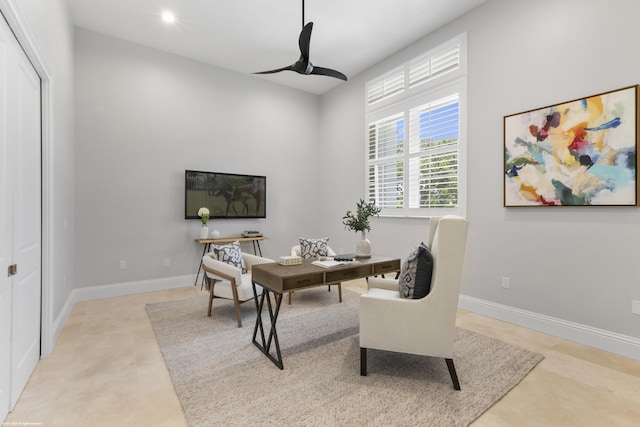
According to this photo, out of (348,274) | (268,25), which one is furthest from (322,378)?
(268,25)

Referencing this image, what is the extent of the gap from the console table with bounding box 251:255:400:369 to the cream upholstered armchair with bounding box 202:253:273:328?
45 cm

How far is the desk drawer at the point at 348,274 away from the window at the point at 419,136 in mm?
1702

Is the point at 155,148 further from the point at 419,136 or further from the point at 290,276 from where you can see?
the point at 419,136

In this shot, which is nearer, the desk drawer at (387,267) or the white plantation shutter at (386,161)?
the desk drawer at (387,267)

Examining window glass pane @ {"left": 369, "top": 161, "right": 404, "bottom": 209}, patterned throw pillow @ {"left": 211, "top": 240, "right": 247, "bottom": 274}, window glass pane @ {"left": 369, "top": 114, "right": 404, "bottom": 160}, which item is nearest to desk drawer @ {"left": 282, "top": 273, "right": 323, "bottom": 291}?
patterned throw pillow @ {"left": 211, "top": 240, "right": 247, "bottom": 274}

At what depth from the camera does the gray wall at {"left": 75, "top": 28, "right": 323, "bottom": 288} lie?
4008 millimetres

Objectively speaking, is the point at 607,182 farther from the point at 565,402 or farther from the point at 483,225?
the point at 565,402

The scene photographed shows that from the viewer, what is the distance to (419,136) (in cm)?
421

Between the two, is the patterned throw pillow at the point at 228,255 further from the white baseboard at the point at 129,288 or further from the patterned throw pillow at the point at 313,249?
the white baseboard at the point at 129,288

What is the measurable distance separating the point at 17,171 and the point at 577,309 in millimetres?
4600

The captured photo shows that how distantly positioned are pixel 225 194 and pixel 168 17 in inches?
99.3

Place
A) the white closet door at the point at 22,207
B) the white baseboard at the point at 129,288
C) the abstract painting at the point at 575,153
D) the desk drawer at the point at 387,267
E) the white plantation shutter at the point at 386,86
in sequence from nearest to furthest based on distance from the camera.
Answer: the white closet door at the point at 22,207
the abstract painting at the point at 575,153
the desk drawer at the point at 387,267
the white baseboard at the point at 129,288
the white plantation shutter at the point at 386,86

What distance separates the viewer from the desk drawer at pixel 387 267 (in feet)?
9.32

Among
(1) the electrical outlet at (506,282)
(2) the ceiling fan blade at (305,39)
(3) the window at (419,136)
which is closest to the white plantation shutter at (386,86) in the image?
(3) the window at (419,136)
